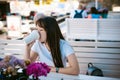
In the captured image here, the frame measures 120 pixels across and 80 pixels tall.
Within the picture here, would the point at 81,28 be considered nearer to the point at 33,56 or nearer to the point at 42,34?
the point at 33,56

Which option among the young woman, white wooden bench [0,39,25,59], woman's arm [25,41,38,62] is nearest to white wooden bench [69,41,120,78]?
white wooden bench [0,39,25,59]

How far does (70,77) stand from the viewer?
2.16 metres

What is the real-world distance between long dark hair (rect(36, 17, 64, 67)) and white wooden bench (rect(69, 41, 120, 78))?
4.97 feet

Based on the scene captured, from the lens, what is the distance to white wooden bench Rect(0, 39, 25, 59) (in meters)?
3.46

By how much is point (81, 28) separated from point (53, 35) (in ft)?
7.47

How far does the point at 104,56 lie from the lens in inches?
146

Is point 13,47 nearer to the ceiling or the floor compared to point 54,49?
nearer to the floor

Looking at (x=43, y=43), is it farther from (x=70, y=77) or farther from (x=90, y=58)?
(x=90, y=58)

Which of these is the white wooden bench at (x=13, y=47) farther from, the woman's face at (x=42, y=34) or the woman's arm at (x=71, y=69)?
the woman's arm at (x=71, y=69)

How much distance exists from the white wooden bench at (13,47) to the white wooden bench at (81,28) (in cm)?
118

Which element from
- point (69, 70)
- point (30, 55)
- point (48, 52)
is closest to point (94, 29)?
point (30, 55)

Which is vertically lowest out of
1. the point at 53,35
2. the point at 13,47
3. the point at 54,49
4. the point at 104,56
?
the point at 104,56

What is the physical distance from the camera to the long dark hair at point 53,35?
221 centimetres

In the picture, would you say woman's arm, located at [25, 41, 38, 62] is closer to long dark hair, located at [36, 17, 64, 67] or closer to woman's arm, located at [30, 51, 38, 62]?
woman's arm, located at [30, 51, 38, 62]
